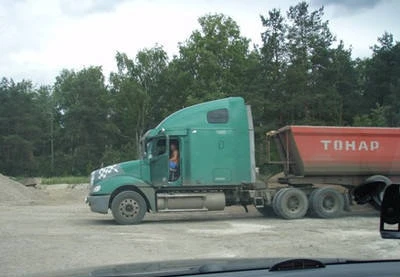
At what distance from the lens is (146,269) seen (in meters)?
2.82

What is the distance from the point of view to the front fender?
17922 mm

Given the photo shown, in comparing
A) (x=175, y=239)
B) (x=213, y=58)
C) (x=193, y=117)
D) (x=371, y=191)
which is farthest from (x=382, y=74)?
(x=371, y=191)

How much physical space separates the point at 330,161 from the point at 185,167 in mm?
4697

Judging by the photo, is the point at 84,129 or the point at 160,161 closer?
the point at 160,161

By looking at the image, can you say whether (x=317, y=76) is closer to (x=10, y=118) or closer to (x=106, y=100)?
(x=106, y=100)

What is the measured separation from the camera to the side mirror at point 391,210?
92.9 inches

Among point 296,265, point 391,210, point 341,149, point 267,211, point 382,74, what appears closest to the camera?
point 391,210

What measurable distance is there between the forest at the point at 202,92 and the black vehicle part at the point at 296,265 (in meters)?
45.7

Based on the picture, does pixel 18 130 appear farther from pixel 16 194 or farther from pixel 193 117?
pixel 193 117

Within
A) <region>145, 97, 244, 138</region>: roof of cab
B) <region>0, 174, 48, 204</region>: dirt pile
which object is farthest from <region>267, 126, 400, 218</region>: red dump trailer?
<region>0, 174, 48, 204</region>: dirt pile

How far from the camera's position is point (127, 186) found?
18188 millimetres

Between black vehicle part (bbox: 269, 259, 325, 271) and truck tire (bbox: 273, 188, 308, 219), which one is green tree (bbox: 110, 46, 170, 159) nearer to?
truck tire (bbox: 273, 188, 308, 219)

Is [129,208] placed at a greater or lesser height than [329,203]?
greater

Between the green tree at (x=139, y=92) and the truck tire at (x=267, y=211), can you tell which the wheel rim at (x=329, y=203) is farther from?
the green tree at (x=139, y=92)
